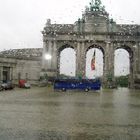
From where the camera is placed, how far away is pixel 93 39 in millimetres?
111000

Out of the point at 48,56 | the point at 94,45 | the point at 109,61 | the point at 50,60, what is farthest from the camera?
the point at 94,45

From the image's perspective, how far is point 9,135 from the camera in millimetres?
14000

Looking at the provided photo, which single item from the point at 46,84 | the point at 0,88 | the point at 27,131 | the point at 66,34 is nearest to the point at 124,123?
the point at 27,131

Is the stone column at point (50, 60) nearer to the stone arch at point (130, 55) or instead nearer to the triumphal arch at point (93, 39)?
the triumphal arch at point (93, 39)

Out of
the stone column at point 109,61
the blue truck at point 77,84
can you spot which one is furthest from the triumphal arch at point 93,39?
the blue truck at point 77,84

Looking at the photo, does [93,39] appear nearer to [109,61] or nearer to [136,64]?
[109,61]

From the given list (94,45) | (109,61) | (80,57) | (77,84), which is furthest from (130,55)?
(77,84)

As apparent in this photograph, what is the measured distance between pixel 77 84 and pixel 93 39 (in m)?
40.6

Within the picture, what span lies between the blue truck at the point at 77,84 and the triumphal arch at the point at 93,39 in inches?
1503

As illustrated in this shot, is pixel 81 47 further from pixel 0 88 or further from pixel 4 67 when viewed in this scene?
pixel 0 88

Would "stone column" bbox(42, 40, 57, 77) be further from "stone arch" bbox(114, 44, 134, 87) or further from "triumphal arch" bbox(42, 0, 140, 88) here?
"stone arch" bbox(114, 44, 134, 87)

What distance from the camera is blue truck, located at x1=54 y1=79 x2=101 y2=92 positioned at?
71.1m

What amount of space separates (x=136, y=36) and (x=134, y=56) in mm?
5630

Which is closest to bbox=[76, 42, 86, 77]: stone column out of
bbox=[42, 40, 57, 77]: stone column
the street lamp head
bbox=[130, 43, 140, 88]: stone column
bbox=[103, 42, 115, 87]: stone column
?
bbox=[103, 42, 115, 87]: stone column
